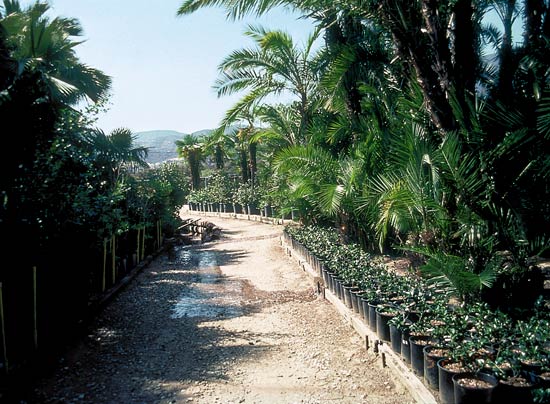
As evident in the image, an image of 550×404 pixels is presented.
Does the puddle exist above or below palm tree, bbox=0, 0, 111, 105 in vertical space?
below

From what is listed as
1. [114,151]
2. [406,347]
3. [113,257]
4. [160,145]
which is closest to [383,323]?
[406,347]

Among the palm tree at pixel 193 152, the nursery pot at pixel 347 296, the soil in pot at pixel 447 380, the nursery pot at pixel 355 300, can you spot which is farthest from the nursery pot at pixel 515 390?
the palm tree at pixel 193 152

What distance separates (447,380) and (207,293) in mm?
5058

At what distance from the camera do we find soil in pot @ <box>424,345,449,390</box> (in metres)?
3.32

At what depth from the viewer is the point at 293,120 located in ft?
42.8

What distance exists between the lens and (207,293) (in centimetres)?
755

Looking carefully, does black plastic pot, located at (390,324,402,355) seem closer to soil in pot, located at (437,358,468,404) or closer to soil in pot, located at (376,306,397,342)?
soil in pot, located at (376,306,397,342)

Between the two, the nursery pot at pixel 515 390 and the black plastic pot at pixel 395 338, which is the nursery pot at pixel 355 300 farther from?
the nursery pot at pixel 515 390

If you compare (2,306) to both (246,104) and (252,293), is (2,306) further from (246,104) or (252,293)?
(246,104)

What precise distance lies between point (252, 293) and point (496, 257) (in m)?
4.06

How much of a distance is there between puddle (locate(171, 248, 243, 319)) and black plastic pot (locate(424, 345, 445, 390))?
3251 mm

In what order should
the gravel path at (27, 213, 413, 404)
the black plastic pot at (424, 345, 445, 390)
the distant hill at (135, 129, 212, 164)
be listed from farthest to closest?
the distant hill at (135, 129, 212, 164) < the gravel path at (27, 213, 413, 404) < the black plastic pot at (424, 345, 445, 390)

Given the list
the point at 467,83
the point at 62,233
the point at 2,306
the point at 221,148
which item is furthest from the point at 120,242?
the point at 221,148

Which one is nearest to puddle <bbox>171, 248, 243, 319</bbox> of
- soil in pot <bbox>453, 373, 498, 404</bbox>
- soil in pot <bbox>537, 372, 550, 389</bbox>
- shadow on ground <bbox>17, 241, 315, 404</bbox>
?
shadow on ground <bbox>17, 241, 315, 404</bbox>
